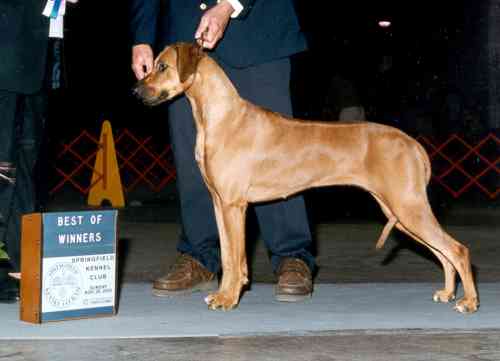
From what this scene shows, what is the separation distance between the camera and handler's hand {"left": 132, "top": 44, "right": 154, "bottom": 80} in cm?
536

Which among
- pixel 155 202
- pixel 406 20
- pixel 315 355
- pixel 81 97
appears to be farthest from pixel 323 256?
pixel 406 20

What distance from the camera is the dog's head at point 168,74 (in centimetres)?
474

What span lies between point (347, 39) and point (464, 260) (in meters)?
26.5

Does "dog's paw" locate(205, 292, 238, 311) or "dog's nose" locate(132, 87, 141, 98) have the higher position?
"dog's nose" locate(132, 87, 141, 98)

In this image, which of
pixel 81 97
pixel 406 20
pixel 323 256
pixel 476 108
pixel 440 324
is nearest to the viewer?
pixel 440 324

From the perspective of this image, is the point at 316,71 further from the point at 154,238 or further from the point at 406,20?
the point at 154,238

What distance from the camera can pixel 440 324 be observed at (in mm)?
4637

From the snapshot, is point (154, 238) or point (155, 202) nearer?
point (154, 238)

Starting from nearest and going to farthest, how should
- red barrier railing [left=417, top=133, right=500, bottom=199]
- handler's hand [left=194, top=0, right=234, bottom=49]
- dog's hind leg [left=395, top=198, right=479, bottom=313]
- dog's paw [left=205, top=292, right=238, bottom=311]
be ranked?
1. dog's hind leg [left=395, top=198, right=479, bottom=313]
2. dog's paw [left=205, top=292, right=238, bottom=311]
3. handler's hand [left=194, top=0, right=234, bottom=49]
4. red barrier railing [left=417, top=133, right=500, bottom=199]

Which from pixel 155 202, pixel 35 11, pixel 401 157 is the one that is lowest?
pixel 155 202

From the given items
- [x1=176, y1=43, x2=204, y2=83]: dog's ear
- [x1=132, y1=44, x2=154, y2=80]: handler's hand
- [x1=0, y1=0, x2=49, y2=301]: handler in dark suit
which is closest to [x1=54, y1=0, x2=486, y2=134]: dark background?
[x1=132, y1=44, x2=154, y2=80]: handler's hand

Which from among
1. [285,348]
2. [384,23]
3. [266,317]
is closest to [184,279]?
[266,317]

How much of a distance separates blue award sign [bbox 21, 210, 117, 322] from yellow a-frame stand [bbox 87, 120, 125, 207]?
718 centimetres

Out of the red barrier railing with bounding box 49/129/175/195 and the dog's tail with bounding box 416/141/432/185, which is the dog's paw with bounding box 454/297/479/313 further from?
the red barrier railing with bounding box 49/129/175/195
